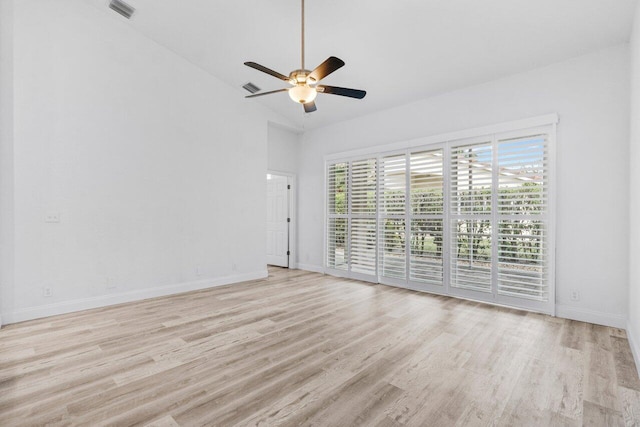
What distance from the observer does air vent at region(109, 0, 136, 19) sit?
154 inches

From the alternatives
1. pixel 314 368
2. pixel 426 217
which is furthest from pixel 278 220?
pixel 314 368

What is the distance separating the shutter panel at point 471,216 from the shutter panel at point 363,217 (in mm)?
1436

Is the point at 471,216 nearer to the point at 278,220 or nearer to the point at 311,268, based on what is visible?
the point at 311,268

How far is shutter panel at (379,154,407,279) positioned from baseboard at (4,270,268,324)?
265 centimetres

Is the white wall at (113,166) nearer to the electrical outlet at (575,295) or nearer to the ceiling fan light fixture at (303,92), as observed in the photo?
the ceiling fan light fixture at (303,92)

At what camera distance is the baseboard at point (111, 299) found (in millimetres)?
3523

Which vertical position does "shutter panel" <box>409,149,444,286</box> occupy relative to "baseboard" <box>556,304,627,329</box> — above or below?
above

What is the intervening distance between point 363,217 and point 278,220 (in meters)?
2.36

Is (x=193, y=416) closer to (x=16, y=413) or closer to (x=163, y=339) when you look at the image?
(x=16, y=413)

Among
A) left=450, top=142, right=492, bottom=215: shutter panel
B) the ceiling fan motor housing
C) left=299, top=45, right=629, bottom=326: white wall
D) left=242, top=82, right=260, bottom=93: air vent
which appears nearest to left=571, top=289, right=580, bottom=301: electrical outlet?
left=299, top=45, right=629, bottom=326: white wall

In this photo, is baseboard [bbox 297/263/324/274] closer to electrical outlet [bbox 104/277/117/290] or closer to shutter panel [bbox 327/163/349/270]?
shutter panel [bbox 327/163/349/270]

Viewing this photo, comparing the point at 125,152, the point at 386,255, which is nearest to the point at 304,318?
the point at 386,255

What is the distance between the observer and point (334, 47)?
13.4 ft

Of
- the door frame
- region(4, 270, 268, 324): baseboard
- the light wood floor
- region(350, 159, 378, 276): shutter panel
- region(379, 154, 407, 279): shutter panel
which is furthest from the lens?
the door frame
